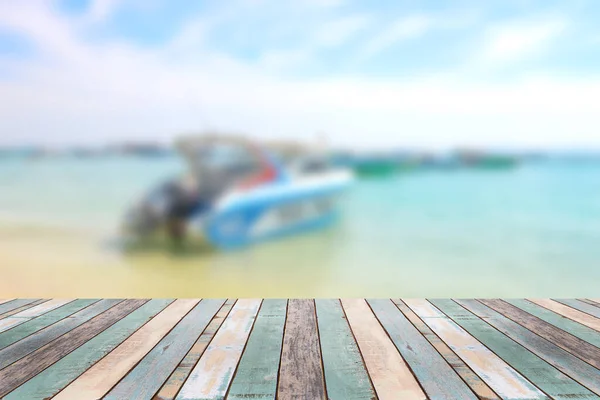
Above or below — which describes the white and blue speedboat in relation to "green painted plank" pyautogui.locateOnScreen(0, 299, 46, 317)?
above

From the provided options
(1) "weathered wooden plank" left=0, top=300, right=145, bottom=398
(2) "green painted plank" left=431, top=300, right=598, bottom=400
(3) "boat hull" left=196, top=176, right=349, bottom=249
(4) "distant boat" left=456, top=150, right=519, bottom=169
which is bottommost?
(2) "green painted plank" left=431, top=300, right=598, bottom=400

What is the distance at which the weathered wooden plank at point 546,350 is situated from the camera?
3.63 ft

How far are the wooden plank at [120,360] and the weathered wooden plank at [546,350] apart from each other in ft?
3.32

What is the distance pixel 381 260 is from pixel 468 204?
119cm

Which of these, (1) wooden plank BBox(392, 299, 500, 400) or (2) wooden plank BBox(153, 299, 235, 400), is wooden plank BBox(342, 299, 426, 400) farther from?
(2) wooden plank BBox(153, 299, 235, 400)

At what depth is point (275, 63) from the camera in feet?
10.8

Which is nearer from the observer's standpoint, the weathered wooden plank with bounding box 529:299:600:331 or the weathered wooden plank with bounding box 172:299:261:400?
the weathered wooden plank with bounding box 172:299:261:400

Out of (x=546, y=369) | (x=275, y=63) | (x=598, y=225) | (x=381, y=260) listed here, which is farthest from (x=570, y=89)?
(x=546, y=369)

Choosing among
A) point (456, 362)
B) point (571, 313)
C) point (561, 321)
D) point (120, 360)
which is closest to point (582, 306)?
point (571, 313)

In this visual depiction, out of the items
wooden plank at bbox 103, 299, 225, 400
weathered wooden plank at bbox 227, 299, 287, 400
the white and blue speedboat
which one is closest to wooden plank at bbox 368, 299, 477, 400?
weathered wooden plank at bbox 227, 299, 287, 400

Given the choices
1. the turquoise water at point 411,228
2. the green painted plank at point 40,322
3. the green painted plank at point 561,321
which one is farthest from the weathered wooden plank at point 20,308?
the green painted plank at point 561,321

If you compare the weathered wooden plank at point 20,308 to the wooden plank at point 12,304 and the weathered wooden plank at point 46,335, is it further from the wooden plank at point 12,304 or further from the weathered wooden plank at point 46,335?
Result: the weathered wooden plank at point 46,335

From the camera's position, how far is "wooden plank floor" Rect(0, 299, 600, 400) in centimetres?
104

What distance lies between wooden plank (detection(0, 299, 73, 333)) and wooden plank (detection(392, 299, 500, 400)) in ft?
4.12
